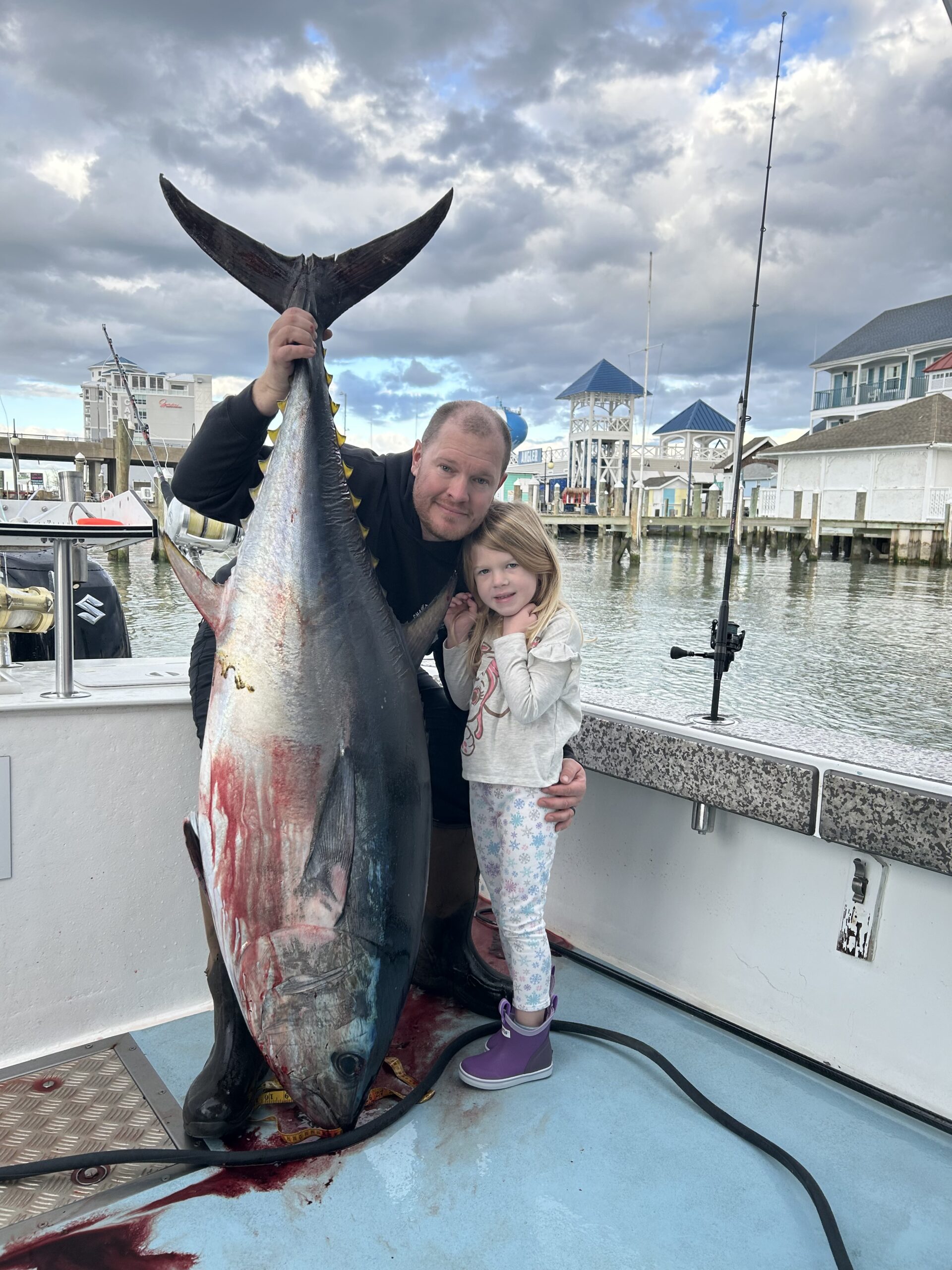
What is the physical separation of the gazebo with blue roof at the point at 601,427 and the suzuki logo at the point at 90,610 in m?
55.9

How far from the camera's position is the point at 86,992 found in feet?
5.90

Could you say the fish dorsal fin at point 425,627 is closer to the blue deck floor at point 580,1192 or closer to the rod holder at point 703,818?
the rod holder at point 703,818

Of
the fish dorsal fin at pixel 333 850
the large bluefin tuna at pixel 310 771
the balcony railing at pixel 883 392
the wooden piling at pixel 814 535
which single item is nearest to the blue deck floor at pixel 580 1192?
the large bluefin tuna at pixel 310 771

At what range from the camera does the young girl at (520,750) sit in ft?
5.40

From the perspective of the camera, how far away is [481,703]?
5.72 ft

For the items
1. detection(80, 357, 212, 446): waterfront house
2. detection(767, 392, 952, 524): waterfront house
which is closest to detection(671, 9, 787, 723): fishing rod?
detection(80, 357, 212, 446): waterfront house

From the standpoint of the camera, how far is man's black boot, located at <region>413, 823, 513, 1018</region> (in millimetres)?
1961

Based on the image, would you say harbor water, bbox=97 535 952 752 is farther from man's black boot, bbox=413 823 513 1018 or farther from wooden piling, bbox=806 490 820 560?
wooden piling, bbox=806 490 820 560

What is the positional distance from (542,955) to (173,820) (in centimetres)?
88

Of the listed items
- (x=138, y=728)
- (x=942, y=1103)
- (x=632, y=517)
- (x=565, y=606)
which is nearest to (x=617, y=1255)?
→ (x=942, y=1103)

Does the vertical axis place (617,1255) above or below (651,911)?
below

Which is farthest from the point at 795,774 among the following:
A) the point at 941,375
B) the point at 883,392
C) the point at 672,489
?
the point at 672,489

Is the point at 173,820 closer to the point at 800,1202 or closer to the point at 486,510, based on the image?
the point at 486,510

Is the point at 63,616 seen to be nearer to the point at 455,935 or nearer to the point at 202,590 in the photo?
the point at 202,590
